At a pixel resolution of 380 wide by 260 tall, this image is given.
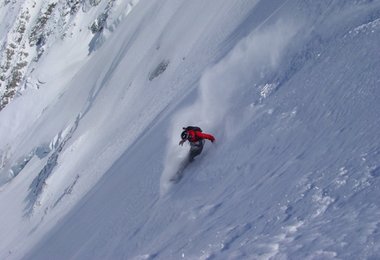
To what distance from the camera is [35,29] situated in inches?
2195

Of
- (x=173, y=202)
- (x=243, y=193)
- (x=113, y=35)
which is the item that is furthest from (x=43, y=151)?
(x=243, y=193)

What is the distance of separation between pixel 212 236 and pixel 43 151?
2994 cm

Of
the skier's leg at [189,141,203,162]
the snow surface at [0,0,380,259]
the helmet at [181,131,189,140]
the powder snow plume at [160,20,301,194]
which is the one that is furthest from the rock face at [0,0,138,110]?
the helmet at [181,131,189,140]

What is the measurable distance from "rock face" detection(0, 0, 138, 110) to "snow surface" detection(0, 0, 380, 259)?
61.2 ft

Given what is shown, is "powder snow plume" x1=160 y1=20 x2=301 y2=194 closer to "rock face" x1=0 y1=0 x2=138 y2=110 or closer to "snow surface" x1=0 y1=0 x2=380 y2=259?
"snow surface" x1=0 y1=0 x2=380 y2=259

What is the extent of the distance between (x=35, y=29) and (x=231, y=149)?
48201mm

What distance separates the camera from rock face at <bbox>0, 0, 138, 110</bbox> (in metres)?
47.5

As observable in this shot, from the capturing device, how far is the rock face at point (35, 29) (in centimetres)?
4751

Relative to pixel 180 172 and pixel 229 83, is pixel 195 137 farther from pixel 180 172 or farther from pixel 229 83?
pixel 229 83

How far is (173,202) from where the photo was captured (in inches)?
467

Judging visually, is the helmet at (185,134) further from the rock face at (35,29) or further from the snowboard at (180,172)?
the rock face at (35,29)

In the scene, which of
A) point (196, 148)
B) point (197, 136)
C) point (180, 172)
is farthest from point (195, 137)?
point (180, 172)

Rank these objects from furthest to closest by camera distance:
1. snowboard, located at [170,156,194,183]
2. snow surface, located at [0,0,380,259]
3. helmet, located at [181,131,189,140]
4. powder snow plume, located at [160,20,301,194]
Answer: powder snow plume, located at [160,20,301,194], snowboard, located at [170,156,194,183], helmet, located at [181,131,189,140], snow surface, located at [0,0,380,259]

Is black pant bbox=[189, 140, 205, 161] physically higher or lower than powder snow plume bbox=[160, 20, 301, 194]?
lower
